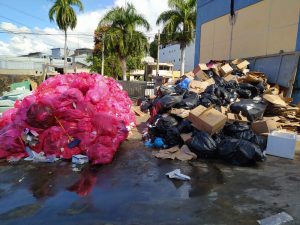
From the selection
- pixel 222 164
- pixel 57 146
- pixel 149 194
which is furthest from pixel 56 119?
pixel 222 164

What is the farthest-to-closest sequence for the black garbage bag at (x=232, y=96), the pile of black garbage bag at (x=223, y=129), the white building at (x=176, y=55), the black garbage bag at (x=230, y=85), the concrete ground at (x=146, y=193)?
the white building at (x=176, y=55), the black garbage bag at (x=230, y=85), the black garbage bag at (x=232, y=96), the pile of black garbage bag at (x=223, y=129), the concrete ground at (x=146, y=193)

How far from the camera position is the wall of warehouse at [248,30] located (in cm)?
845

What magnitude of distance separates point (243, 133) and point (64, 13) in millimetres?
24440

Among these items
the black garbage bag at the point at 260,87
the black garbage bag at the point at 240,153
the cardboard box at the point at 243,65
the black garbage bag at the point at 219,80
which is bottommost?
the black garbage bag at the point at 240,153

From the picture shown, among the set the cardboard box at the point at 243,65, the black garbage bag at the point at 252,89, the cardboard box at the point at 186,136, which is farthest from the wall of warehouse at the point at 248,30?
the cardboard box at the point at 186,136

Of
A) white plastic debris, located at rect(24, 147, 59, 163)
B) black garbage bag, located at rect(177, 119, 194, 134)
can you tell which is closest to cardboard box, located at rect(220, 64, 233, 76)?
black garbage bag, located at rect(177, 119, 194, 134)

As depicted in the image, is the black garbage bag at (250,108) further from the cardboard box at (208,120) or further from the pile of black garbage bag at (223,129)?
the cardboard box at (208,120)

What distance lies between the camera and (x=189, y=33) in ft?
66.2

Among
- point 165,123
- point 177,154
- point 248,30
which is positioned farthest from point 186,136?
point 248,30

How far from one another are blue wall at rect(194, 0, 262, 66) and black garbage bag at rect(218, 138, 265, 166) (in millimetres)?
7197

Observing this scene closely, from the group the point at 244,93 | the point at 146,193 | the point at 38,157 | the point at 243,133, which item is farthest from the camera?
the point at 244,93

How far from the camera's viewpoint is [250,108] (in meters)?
6.34

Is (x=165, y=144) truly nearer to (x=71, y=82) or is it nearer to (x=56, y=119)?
(x=56, y=119)

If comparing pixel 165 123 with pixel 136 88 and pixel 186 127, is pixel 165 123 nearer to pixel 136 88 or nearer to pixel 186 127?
pixel 186 127
